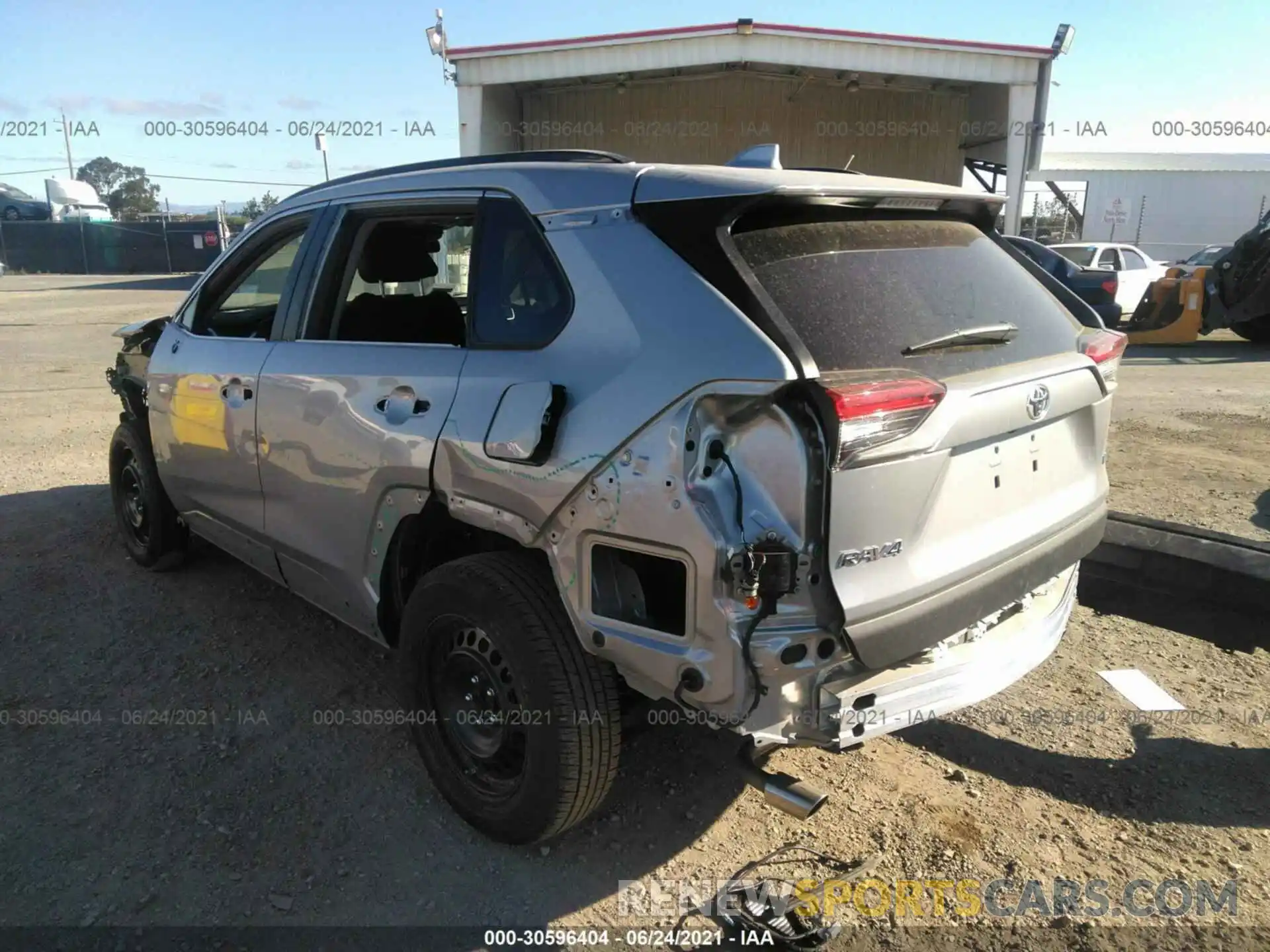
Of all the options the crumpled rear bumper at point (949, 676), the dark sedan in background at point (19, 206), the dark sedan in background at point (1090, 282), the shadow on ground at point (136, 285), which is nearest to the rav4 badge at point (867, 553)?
the crumpled rear bumper at point (949, 676)

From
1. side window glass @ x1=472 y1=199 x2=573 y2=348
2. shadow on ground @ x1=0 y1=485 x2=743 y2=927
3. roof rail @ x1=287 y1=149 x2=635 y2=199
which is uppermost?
roof rail @ x1=287 y1=149 x2=635 y2=199

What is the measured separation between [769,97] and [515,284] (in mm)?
18115

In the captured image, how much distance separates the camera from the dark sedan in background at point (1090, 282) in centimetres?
1393

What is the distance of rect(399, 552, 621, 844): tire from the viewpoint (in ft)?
7.91

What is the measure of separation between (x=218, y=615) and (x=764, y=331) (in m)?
3.40

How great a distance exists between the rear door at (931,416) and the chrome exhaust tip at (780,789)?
0.39 metres

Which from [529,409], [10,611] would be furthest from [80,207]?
[529,409]

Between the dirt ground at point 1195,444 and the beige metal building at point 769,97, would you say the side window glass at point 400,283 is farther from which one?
the beige metal building at point 769,97

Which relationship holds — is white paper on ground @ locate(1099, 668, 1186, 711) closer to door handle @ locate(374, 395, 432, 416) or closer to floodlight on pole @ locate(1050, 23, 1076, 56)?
Result: door handle @ locate(374, 395, 432, 416)

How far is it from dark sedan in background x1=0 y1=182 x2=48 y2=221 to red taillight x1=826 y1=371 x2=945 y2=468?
→ 48.8m

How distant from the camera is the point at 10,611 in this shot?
4.36m

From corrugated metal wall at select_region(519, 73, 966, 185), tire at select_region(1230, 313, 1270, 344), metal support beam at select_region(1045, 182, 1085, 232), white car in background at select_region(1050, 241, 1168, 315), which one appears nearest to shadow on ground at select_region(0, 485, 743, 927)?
tire at select_region(1230, 313, 1270, 344)

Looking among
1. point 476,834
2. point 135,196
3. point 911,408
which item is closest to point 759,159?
point 911,408

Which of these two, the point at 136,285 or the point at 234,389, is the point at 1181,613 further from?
the point at 136,285
